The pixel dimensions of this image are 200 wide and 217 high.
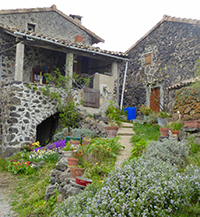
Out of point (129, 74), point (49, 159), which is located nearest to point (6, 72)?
point (49, 159)

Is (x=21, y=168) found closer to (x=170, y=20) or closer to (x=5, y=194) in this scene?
(x=5, y=194)

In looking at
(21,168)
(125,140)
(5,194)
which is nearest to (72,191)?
(5,194)

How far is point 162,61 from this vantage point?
1355cm

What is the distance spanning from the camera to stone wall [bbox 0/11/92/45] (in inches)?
508

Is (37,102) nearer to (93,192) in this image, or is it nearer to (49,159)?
(49,159)

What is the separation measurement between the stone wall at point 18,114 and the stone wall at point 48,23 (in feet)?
15.6

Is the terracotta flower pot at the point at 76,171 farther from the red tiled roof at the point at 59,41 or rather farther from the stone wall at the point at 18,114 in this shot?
the red tiled roof at the point at 59,41

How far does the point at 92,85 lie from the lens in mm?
13539

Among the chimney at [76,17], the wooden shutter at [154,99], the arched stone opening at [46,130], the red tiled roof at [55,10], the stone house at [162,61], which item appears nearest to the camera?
the stone house at [162,61]

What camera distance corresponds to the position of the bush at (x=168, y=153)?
4.20 m

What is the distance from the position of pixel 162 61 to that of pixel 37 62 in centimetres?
709

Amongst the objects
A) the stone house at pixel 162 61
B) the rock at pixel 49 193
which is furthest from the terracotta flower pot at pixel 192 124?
the stone house at pixel 162 61

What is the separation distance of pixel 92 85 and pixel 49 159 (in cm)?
676

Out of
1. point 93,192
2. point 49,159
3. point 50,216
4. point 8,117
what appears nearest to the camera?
point 93,192
